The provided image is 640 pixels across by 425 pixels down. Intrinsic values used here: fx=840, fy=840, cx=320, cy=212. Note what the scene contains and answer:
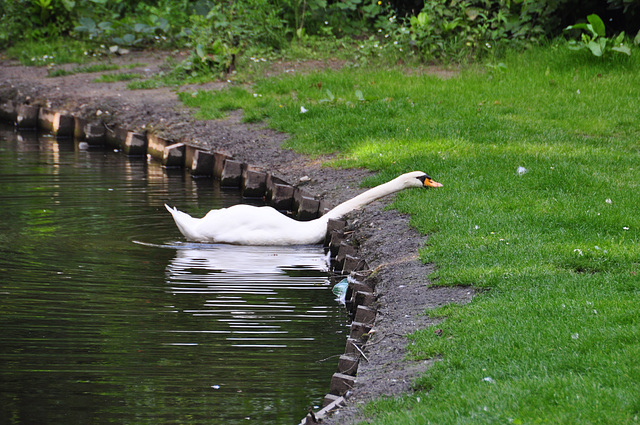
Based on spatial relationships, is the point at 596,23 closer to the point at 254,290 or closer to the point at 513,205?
the point at 513,205

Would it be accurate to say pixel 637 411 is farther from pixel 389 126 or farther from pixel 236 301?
pixel 389 126

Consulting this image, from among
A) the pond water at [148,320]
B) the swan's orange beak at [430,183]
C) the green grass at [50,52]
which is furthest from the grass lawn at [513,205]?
the green grass at [50,52]

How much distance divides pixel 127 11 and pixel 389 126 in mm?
12246

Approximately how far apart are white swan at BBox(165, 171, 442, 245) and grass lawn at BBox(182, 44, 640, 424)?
567 millimetres

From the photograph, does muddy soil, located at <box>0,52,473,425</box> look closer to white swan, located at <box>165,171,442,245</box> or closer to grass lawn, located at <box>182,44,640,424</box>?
grass lawn, located at <box>182,44,640,424</box>

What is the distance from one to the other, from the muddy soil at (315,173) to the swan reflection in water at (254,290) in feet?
1.80

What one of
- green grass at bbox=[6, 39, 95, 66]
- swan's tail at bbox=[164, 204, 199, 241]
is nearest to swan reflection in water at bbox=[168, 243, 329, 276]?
swan's tail at bbox=[164, 204, 199, 241]

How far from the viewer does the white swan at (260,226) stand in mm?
8422

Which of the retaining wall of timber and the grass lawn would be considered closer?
the grass lawn

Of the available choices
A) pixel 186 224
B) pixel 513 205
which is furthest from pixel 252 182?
pixel 513 205

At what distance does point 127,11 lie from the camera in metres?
21.0

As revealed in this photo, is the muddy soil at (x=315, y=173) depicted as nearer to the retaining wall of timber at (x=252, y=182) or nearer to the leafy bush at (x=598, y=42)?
the retaining wall of timber at (x=252, y=182)

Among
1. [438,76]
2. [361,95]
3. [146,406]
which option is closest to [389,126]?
[361,95]

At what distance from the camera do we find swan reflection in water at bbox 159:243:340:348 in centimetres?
622
